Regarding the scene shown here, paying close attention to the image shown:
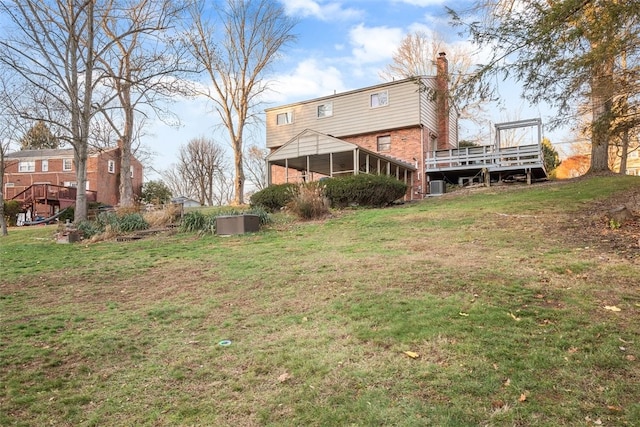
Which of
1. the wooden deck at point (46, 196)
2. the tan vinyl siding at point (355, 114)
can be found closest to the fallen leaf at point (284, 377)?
the tan vinyl siding at point (355, 114)

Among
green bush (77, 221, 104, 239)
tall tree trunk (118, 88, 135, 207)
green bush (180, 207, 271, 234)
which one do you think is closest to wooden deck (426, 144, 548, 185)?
green bush (180, 207, 271, 234)

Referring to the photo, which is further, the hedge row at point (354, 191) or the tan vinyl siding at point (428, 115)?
the tan vinyl siding at point (428, 115)

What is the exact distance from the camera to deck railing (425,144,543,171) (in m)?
17.5

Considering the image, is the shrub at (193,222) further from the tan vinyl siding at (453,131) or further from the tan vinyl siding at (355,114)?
the tan vinyl siding at (453,131)

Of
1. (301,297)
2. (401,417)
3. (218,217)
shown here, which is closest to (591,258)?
(301,297)

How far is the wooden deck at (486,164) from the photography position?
17531 millimetres

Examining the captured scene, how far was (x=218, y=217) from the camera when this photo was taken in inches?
415

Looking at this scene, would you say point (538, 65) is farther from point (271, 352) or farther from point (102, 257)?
point (102, 257)

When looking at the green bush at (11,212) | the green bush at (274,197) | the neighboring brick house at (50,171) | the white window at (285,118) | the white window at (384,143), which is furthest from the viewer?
the neighboring brick house at (50,171)

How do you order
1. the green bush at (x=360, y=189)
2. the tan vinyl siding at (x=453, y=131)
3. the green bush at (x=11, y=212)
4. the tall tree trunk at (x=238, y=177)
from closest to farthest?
1. the green bush at (x=360, y=189)
2. the tall tree trunk at (x=238, y=177)
3. the green bush at (x=11, y=212)
4. the tan vinyl siding at (x=453, y=131)

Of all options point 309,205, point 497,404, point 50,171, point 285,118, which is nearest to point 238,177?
point 285,118

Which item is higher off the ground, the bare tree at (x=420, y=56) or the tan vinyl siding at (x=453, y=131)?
the bare tree at (x=420, y=56)

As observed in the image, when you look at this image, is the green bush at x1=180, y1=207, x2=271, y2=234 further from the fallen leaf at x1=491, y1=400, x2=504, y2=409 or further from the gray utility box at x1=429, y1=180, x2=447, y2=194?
the gray utility box at x1=429, y1=180, x2=447, y2=194

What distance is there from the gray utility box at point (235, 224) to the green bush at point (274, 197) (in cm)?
392
